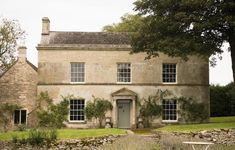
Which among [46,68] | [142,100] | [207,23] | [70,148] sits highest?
[207,23]

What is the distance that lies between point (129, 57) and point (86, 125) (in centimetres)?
672

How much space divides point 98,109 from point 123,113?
2128 mm

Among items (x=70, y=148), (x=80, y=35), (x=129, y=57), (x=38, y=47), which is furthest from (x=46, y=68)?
(x=70, y=148)

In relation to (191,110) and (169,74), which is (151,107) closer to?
(169,74)

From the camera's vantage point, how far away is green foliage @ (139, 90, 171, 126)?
36.4 metres

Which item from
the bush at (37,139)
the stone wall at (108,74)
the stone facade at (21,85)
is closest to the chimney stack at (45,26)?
the stone facade at (21,85)

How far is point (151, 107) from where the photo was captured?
3644 centimetres

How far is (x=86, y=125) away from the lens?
36469mm

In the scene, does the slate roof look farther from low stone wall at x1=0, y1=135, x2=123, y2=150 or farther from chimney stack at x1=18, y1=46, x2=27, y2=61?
low stone wall at x1=0, y1=135, x2=123, y2=150

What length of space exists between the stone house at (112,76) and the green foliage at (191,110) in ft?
1.59

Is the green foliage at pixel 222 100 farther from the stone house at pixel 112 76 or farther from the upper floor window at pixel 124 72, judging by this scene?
the upper floor window at pixel 124 72

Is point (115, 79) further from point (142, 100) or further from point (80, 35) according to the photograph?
point (80, 35)

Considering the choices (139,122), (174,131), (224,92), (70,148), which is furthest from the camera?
(224,92)

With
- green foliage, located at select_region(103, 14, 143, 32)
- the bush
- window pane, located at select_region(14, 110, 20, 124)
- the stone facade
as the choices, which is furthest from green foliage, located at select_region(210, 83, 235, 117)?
the bush
